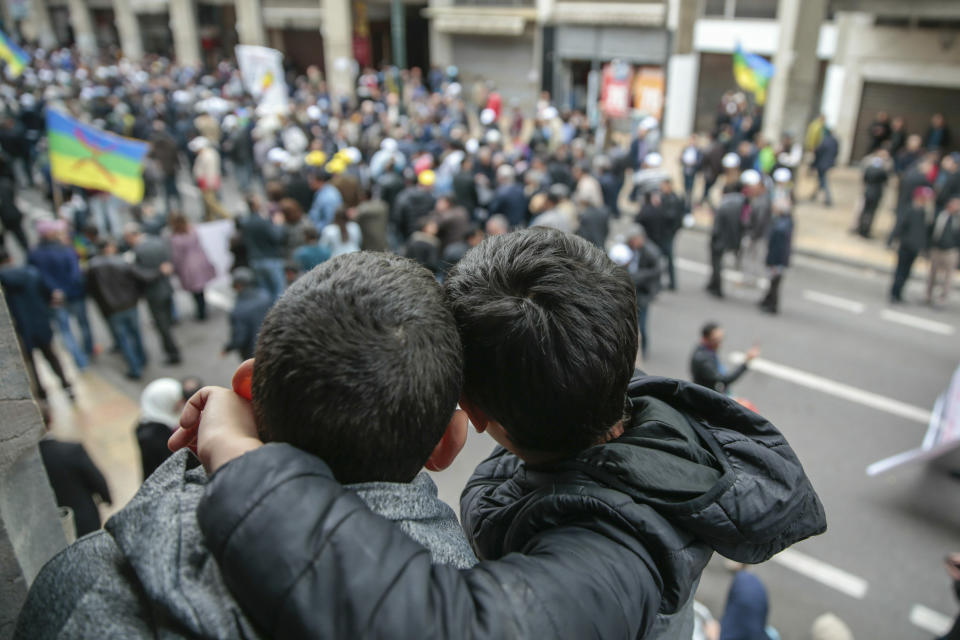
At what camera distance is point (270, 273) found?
31.3ft

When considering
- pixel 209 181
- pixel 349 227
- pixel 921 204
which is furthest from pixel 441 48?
pixel 921 204

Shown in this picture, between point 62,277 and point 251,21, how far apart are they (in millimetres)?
24537

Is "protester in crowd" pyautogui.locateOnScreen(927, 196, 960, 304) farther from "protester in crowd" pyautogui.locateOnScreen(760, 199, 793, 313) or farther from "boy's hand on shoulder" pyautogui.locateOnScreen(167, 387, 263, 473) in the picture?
"boy's hand on shoulder" pyautogui.locateOnScreen(167, 387, 263, 473)

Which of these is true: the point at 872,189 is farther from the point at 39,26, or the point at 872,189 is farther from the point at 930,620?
the point at 39,26

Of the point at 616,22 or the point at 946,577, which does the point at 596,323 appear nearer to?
the point at 946,577

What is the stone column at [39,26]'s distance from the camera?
1606 inches

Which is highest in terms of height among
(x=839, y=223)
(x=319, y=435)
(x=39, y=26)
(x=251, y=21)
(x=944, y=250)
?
(x=39, y=26)

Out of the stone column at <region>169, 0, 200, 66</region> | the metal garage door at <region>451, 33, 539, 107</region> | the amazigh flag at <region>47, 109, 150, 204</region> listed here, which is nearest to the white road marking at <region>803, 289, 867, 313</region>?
the amazigh flag at <region>47, 109, 150, 204</region>

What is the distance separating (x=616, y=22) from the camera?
2153cm

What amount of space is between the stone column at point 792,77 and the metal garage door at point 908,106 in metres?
2.63

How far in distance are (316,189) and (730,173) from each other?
6.88 m

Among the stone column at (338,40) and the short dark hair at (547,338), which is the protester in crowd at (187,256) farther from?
the stone column at (338,40)

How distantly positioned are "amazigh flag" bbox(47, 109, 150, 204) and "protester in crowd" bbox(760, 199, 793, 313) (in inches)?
328

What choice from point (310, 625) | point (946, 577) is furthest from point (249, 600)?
point (946, 577)
